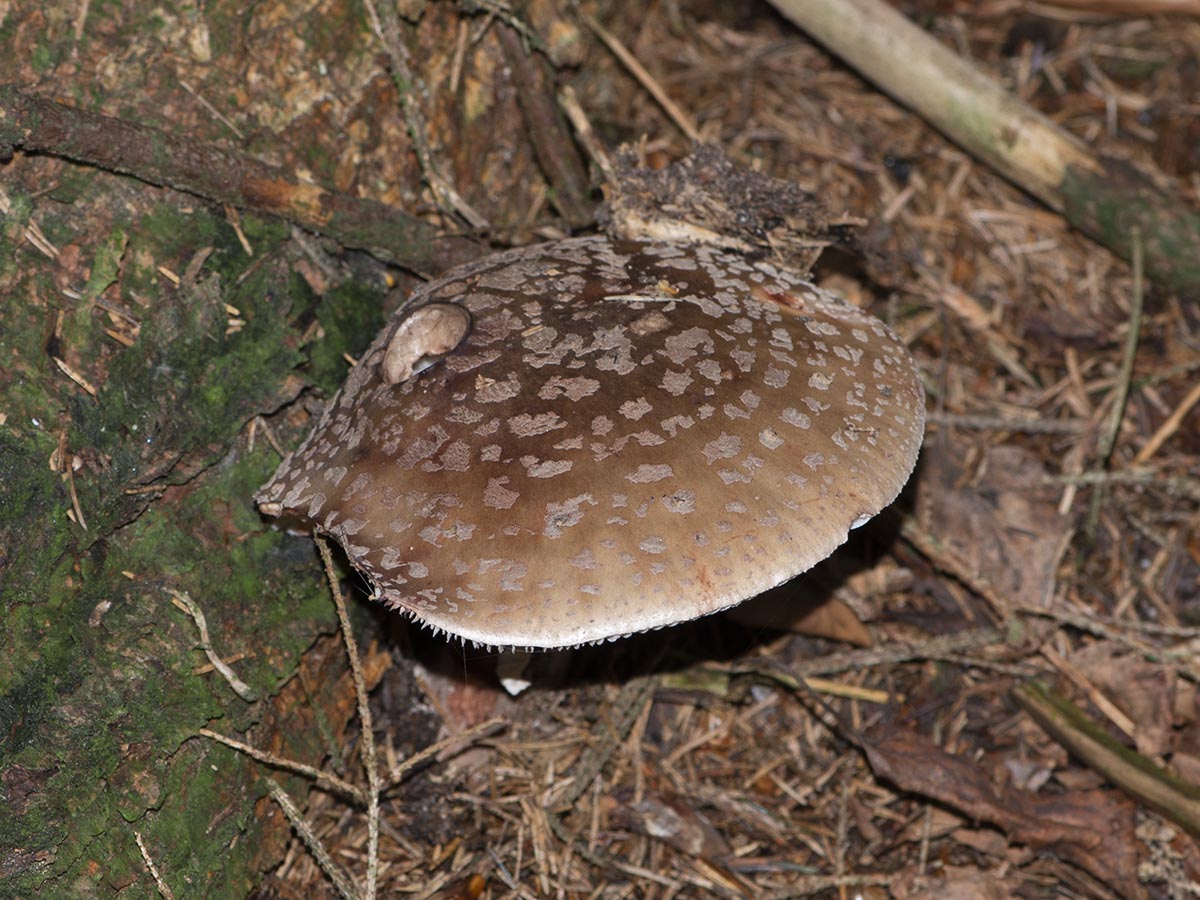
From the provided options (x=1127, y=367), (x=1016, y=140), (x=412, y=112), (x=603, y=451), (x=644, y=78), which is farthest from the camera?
(x=644, y=78)

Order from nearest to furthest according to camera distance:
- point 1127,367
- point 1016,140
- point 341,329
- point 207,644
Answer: point 207,644
point 341,329
point 1127,367
point 1016,140

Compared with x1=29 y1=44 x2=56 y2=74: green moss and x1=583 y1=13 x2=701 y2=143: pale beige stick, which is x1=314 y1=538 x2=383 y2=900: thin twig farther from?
x1=583 y1=13 x2=701 y2=143: pale beige stick

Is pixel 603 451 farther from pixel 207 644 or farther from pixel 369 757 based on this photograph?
pixel 207 644

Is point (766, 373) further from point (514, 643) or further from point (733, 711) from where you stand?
point (733, 711)

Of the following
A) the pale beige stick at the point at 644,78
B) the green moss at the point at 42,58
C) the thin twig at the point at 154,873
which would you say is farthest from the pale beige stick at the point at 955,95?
the thin twig at the point at 154,873

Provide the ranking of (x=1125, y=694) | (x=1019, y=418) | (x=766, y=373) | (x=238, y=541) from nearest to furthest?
(x=766, y=373) → (x=238, y=541) → (x=1125, y=694) → (x=1019, y=418)

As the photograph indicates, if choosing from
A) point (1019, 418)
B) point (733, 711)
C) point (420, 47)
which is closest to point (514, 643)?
point (733, 711)

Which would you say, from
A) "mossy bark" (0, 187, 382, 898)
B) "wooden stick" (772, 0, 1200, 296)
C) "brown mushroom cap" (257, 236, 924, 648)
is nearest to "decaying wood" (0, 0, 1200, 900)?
"mossy bark" (0, 187, 382, 898)

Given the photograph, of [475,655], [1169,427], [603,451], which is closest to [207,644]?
[475,655]
